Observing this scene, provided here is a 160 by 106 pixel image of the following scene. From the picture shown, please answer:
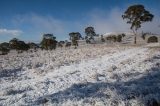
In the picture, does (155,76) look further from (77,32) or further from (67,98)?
(77,32)

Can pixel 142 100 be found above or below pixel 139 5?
below

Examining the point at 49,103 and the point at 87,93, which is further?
the point at 87,93

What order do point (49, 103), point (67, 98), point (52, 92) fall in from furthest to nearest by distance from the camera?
1. point (52, 92)
2. point (67, 98)
3. point (49, 103)

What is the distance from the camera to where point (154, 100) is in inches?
361

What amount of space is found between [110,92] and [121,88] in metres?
1.34

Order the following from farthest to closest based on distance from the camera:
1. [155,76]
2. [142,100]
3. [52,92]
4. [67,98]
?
[155,76] < [52,92] < [67,98] < [142,100]

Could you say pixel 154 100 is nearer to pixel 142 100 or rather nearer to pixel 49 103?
pixel 142 100

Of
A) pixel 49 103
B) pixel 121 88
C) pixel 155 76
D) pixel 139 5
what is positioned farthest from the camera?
pixel 139 5

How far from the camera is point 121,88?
37.1 feet

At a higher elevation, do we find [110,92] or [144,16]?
[144,16]

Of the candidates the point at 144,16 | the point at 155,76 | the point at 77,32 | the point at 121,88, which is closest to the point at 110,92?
the point at 121,88

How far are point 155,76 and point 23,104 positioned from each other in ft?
27.7

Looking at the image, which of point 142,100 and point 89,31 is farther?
point 89,31

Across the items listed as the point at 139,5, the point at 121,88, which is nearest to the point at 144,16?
the point at 139,5
